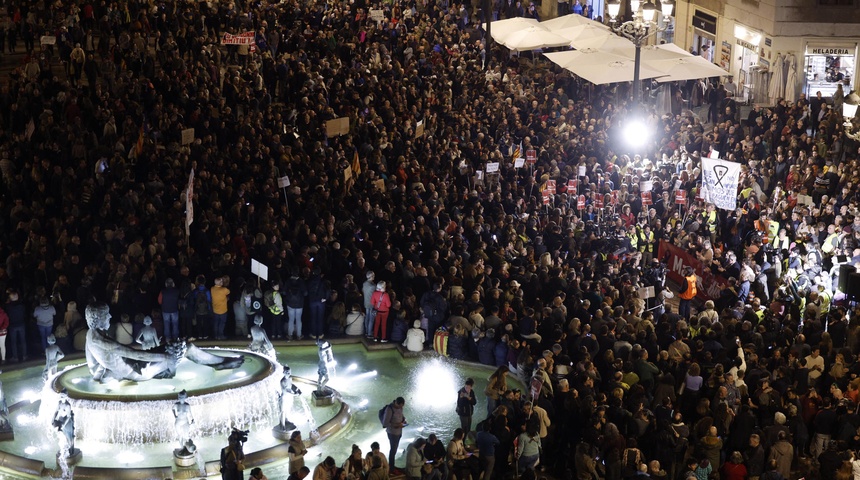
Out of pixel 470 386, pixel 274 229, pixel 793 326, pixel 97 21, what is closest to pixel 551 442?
Result: pixel 470 386

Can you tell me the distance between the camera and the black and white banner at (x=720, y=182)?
3162cm

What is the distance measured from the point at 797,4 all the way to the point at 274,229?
2362 centimetres

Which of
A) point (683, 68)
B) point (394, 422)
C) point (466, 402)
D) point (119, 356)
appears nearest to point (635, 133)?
point (683, 68)

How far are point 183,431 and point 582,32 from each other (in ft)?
91.7

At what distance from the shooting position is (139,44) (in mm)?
39281

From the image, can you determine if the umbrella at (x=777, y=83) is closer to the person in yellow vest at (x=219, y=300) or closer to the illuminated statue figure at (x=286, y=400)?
the person in yellow vest at (x=219, y=300)

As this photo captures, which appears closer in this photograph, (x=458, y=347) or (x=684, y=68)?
(x=458, y=347)

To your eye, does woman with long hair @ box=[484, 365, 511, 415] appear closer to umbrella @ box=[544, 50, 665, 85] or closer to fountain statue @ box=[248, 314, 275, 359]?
fountain statue @ box=[248, 314, 275, 359]

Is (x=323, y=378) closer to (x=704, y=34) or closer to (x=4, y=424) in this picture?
(x=4, y=424)

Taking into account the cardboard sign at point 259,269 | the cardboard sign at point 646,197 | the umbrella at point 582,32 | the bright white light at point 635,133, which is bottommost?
the cardboard sign at point 259,269

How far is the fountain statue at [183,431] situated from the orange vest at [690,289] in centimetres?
1091

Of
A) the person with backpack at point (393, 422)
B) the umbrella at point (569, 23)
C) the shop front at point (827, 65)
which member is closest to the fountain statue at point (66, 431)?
the person with backpack at point (393, 422)

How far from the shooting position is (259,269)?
1029 inches

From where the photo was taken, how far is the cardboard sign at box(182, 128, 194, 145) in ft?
105
